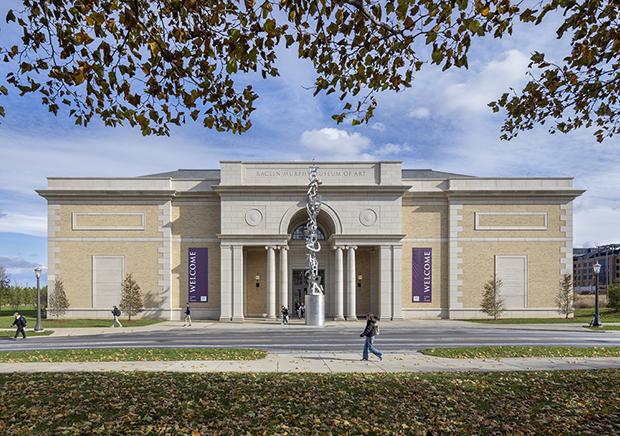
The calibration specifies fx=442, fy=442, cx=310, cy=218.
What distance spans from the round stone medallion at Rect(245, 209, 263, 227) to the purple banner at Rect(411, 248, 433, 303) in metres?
14.2

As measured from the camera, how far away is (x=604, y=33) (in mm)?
7293

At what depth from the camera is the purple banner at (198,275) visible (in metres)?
39.6

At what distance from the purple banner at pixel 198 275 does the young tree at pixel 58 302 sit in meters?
10.5

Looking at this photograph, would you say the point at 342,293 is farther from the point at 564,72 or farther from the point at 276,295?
the point at 564,72

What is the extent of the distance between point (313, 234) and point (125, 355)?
19.3 meters

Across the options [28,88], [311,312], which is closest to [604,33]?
[28,88]

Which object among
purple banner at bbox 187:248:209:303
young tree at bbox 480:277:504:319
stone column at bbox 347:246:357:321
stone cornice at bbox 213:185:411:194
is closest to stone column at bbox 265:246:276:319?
stone cornice at bbox 213:185:411:194

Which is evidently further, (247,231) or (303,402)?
(247,231)

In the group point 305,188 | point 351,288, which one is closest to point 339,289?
point 351,288

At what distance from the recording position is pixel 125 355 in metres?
16.5

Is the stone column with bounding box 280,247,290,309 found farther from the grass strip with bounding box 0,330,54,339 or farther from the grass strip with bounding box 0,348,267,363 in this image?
the grass strip with bounding box 0,348,267,363

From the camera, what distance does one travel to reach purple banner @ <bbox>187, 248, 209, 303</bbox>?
39562 millimetres

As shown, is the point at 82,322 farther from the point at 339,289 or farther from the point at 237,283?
the point at 339,289

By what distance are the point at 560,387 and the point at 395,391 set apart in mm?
3993
